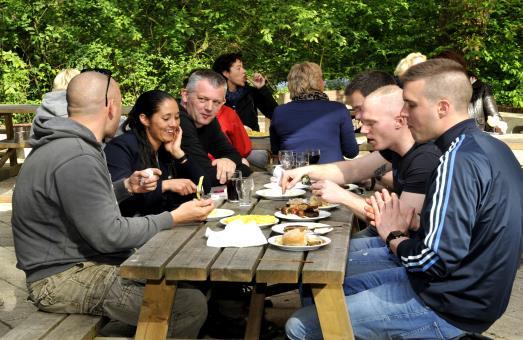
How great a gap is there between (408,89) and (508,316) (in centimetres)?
223

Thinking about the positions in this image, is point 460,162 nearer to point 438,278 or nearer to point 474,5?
point 438,278

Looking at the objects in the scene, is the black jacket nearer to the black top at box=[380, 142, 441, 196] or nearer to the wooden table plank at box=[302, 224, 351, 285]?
the black top at box=[380, 142, 441, 196]

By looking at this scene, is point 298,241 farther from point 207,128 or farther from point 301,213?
point 207,128

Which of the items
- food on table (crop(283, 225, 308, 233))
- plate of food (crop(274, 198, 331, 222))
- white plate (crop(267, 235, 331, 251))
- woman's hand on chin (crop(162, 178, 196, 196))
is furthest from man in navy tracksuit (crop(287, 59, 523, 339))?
woman's hand on chin (crop(162, 178, 196, 196))

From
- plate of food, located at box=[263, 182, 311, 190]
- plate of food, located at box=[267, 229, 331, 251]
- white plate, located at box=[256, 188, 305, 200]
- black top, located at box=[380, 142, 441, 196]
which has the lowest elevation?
plate of food, located at box=[263, 182, 311, 190]

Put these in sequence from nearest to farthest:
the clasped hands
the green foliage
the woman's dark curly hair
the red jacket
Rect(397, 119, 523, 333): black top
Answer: Rect(397, 119, 523, 333): black top
the clasped hands
the woman's dark curly hair
the red jacket
the green foliage

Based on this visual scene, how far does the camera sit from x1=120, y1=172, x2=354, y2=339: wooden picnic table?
111 inches

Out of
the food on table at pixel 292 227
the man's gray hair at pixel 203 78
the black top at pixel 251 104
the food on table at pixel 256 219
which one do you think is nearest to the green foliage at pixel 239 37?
the black top at pixel 251 104

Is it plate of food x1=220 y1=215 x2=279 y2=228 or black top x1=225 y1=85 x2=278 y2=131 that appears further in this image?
black top x1=225 y1=85 x2=278 y2=131

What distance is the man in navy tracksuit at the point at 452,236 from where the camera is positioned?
A: 2629 millimetres

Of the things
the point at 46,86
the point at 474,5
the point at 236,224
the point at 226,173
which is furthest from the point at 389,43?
the point at 236,224

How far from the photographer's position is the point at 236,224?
330 cm

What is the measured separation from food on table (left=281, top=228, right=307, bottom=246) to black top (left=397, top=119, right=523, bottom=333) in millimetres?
455

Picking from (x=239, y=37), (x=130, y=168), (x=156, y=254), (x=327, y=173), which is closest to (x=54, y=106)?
(x=130, y=168)
